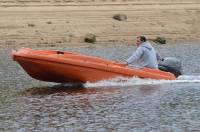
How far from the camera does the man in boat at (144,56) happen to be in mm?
23344

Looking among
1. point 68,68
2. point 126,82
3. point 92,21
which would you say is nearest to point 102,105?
point 68,68

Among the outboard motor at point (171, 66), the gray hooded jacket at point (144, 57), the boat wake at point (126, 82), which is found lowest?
the boat wake at point (126, 82)

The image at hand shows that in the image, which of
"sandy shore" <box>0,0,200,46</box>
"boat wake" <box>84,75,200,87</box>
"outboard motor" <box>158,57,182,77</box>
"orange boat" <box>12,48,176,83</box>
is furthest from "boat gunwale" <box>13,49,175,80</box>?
"sandy shore" <box>0,0,200,46</box>

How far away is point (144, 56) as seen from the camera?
23.4m

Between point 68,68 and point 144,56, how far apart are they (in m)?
2.25

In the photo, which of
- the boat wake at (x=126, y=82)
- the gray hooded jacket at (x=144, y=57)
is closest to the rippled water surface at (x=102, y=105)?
the boat wake at (x=126, y=82)

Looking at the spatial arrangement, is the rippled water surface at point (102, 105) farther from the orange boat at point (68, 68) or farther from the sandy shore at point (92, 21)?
the sandy shore at point (92, 21)

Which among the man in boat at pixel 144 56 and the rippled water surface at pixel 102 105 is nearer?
the rippled water surface at pixel 102 105

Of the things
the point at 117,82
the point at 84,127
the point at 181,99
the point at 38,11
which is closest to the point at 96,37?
the point at 38,11

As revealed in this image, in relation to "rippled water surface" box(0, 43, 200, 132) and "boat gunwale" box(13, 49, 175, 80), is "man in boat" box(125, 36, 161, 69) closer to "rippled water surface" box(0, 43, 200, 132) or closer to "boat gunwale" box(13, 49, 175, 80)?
"boat gunwale" box(13, 49, 175, 80)

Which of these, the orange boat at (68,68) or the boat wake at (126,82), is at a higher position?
the orange boat at (68,68)

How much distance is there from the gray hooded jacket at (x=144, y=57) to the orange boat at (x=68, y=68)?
0.21 m

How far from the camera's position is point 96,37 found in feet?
143

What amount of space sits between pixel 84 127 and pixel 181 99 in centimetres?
455
